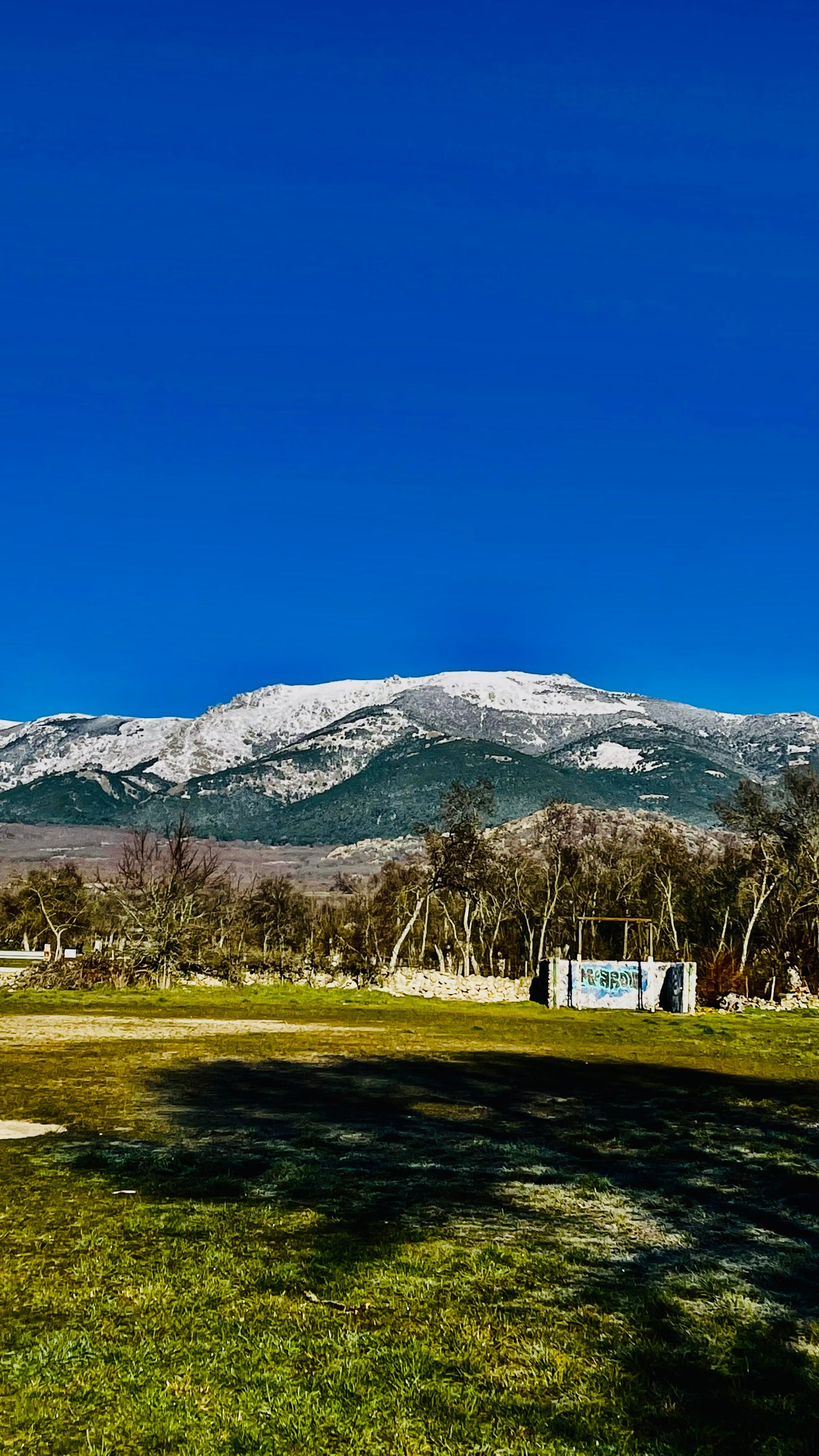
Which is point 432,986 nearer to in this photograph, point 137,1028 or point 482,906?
point 482,906

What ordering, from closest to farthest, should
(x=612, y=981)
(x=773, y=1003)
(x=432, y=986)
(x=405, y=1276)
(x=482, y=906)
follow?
(x=405, y=1276) < (x=612, y=981) < (x=773, y=1003) < (x=432, y=986) < (x=482, y=906)

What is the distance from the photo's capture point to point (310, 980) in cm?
4866

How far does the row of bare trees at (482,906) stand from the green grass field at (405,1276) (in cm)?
3301

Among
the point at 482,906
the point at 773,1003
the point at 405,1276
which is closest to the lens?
the point at 405,1276

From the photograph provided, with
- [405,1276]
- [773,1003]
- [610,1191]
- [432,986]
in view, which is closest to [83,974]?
[432,986]

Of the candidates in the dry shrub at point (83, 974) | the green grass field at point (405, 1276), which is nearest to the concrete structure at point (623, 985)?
the dry shrub at point (83, 974)

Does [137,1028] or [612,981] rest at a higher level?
[612,981]

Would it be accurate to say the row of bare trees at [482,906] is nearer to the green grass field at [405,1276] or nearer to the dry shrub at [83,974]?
the dry shrub at [83,974]

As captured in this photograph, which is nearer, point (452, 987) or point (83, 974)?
point (83, 974)

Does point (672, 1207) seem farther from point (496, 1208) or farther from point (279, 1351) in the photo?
point (279, 1351)

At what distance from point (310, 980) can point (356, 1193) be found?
4109 centimetres

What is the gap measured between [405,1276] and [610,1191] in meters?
3.20

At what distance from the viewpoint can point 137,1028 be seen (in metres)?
26.4

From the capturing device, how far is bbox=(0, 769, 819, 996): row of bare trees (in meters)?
47.6
